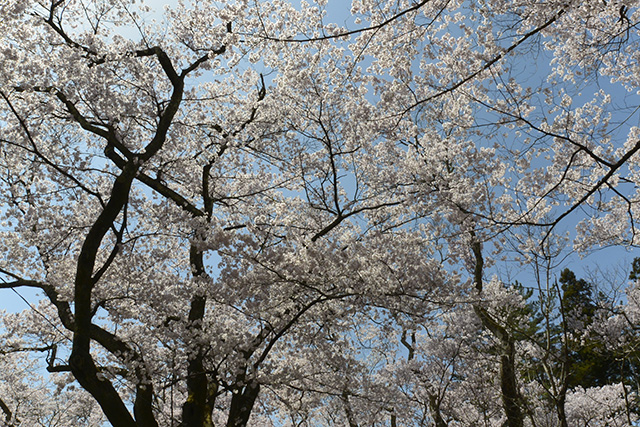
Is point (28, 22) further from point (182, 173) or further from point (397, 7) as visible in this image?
point (397, 7)

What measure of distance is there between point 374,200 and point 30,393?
15.9 m

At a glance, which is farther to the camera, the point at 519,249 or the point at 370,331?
the point at 370,331

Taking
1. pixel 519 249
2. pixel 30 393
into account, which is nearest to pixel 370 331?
pixel 519 249

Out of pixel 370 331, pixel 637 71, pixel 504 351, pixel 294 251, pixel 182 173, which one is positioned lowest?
pixel 504 351

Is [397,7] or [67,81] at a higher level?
[67,81]

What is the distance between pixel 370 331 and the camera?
10.6m

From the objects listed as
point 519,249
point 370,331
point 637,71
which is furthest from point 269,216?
point 637,71

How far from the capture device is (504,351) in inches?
299

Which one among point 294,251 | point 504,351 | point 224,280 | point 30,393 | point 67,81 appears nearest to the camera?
point 224,280

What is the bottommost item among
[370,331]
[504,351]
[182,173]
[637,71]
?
[504,351]

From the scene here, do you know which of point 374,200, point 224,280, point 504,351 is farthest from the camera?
point 374,200

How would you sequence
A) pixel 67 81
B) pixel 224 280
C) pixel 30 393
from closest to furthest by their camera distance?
pixel 224 280, pixel 67 81, pixel 30 393

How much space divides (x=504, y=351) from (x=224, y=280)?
4.92 metres

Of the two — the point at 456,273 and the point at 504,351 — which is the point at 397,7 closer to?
the point at 456,273
